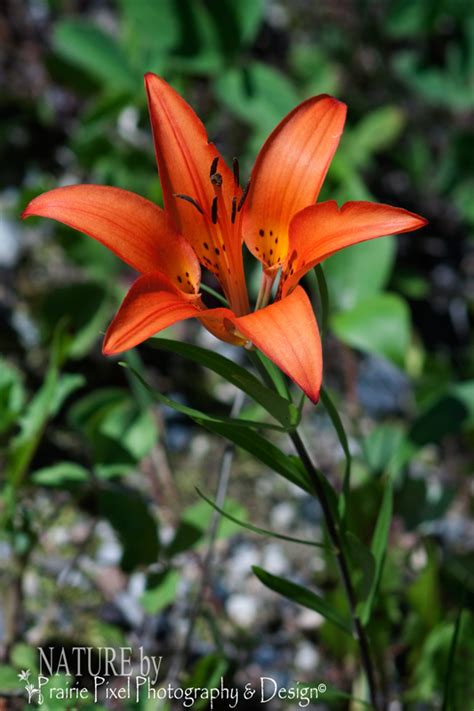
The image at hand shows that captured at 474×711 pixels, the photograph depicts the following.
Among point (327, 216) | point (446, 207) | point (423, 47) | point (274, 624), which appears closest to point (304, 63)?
point (423, 47)

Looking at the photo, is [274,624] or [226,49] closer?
[274,624]

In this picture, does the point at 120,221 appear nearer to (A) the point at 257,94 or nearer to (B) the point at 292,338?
(B) the point at 292,338

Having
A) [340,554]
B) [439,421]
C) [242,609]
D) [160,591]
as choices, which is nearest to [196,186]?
[340,554]

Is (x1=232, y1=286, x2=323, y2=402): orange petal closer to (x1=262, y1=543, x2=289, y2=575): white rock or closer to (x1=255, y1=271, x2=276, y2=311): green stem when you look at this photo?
(x1=255, y1=271, x2=276, y2=311): green stem

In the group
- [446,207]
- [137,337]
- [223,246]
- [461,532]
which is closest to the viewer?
[137,337]

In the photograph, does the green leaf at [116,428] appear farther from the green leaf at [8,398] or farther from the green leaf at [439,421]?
the green leaf at [439,421]

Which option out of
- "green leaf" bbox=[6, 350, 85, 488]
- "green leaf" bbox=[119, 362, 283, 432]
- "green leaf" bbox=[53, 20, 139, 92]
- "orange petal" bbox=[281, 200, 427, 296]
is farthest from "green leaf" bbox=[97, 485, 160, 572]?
"green leaf" bbox=[53, 20, 139, 92]

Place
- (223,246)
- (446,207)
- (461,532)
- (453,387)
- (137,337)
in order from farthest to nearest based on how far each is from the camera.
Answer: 1. (446,207)
2. (461,532)
3. (453,387)
4. (223,246)
5. (137,337)

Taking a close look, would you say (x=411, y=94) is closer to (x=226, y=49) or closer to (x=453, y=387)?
(x=226, y=49)
